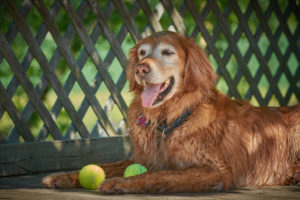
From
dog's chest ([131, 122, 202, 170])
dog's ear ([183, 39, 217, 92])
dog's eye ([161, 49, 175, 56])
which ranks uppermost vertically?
dog's eye ([161, 49, 175, 56])

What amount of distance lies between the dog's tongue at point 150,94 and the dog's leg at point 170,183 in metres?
0.47

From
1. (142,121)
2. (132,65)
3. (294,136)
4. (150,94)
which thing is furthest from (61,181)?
(294,136)

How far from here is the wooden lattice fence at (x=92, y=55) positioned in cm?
421

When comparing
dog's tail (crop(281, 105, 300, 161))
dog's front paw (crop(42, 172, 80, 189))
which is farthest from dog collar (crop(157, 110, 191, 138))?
Result: dog's tail (crop(281, 105, 300, 161))

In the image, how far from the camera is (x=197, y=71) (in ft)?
11.1

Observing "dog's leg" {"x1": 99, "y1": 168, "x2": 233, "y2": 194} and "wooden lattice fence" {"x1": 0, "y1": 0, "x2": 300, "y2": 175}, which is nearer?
"dog's leg" {"x1": 99, "y1": 168, "x2": 233, "y2": 194}

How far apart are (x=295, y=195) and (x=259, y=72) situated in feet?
10.2

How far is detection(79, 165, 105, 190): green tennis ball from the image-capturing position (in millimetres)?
3225

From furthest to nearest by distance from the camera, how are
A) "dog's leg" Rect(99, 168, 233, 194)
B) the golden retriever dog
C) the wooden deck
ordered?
the golden retriever dog < "dog's leg" Rect(99, 168, 233, 194) < the wooden deck

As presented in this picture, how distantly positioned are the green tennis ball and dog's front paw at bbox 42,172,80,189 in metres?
0.06

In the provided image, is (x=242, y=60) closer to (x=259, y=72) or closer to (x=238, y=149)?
(x=259, y=72)

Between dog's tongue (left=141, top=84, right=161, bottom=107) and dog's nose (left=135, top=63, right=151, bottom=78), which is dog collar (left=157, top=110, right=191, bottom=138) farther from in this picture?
dog's nose (left=135, top=63, right=151, bottom=78)

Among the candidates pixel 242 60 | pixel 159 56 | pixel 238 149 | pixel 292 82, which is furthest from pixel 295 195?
pixel 292 82

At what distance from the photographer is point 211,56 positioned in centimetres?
573
